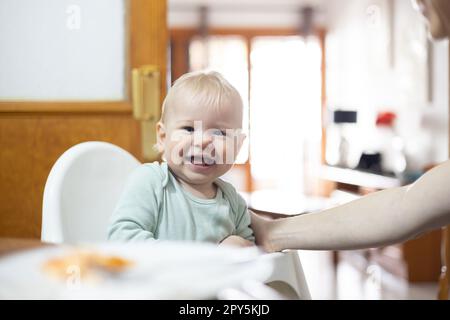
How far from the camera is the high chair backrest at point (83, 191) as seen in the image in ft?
2.22

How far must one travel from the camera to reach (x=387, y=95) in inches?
176

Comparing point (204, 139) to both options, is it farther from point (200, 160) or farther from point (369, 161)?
point (369, 161)

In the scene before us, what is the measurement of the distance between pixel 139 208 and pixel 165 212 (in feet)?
0.10

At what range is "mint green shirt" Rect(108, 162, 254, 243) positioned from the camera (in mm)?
571

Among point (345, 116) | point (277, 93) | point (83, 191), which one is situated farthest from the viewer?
point (277, 93)

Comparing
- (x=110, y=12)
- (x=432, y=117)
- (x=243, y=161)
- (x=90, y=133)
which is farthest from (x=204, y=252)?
(x=243, y=161)

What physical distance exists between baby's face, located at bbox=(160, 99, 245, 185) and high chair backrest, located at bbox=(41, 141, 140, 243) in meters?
0.17

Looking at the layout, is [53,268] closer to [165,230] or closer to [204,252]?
[204,252]

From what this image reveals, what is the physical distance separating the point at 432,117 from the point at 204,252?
363cm

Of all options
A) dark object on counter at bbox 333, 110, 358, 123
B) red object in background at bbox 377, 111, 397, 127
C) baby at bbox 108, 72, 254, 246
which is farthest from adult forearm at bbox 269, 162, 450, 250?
dark object on counter at bbox 333, 110, 358, 123

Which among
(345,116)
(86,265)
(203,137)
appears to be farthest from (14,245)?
(345,116)

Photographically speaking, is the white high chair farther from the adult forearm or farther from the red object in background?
the red object in background

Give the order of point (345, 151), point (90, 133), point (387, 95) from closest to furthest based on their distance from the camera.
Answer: point (90, 133) → point (387, 95) → point (345, 151)

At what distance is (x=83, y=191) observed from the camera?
0.75 meters
